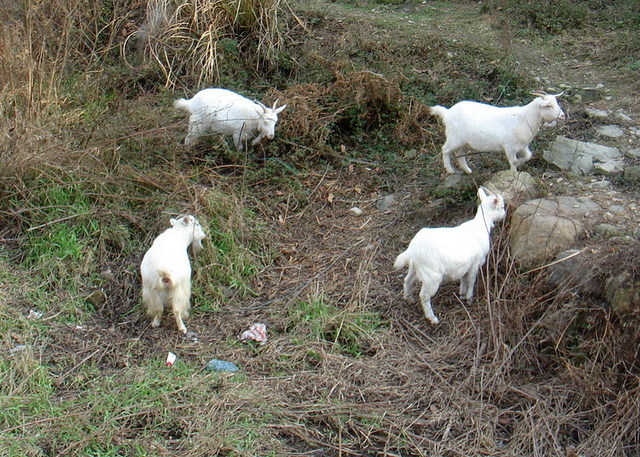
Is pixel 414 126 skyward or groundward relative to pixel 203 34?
groundward

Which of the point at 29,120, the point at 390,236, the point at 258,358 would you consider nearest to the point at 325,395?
the point at 258,358

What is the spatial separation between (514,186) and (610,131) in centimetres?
171

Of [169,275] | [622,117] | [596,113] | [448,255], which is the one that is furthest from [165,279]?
[622,117]

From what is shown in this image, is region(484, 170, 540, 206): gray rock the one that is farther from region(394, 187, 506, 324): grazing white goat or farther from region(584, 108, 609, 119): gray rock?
region(584, 108, 609, 119): gray rock

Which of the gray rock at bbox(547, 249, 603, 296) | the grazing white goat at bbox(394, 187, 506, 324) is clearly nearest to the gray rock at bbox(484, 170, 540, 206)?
the grazing white goat at bbox(394, 187, 506, 324)

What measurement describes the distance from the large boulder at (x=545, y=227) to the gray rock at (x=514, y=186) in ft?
0.43

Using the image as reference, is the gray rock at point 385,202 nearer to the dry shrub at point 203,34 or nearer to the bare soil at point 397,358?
the bare soil at point 397,358

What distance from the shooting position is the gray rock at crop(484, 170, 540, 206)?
6095 millimetres

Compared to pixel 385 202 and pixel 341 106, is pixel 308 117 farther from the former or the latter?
pixel 385 202

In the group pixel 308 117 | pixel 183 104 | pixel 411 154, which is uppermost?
pixel 183 104

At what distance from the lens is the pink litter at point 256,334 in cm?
552

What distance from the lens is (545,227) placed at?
5637mm

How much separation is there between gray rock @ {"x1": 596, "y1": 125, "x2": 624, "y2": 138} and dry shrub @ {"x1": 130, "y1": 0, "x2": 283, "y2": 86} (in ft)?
11.6

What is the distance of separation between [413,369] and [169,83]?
453cm
